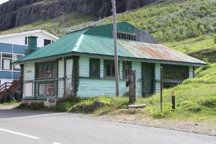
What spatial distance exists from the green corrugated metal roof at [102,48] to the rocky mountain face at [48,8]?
8920 centimetres

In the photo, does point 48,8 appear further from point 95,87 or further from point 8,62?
point 95,87

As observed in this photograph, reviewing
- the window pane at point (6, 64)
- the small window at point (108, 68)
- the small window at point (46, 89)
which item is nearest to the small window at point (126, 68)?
the small window at point (108, 68)

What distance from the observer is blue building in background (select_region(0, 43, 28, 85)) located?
34.0 meters

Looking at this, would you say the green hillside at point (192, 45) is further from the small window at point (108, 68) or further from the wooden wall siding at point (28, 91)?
the wooden wall siding at point (28, 91)

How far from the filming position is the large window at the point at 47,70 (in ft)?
75.2

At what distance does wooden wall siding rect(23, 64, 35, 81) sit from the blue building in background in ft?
30.1

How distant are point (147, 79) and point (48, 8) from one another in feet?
421

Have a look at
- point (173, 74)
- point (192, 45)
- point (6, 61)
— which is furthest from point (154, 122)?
point (192, 45)

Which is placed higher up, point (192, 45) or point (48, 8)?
point (48, 8)

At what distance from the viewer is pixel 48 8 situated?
14688 cm

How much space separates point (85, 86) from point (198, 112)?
28.9ft

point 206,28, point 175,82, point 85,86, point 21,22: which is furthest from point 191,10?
point 21,22

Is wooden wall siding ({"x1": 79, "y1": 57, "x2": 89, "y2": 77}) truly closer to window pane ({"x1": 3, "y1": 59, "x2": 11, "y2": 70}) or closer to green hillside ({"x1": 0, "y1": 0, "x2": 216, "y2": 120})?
green hillside ({"x1": 0, "y1": 0, "x2": 216, "y2": 120})

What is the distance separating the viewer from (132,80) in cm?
1744
